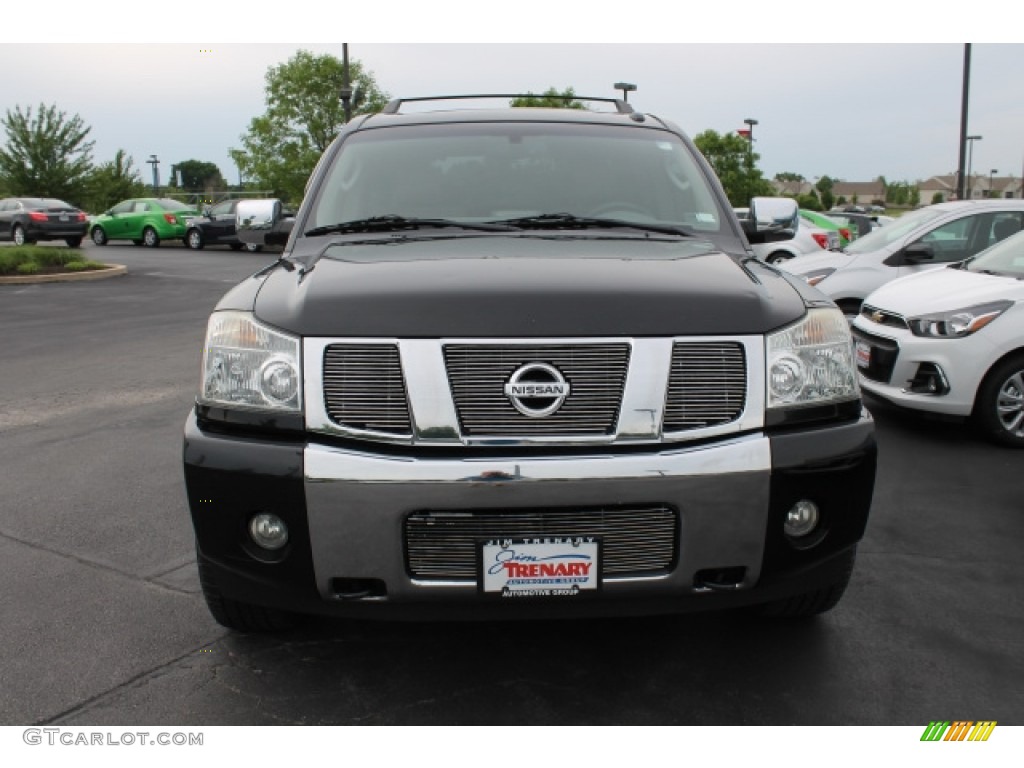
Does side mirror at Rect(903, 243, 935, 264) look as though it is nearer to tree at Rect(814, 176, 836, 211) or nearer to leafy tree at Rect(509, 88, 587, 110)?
leafy tree at Rect(509, 88, 587, 110)

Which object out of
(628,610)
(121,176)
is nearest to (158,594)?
(628,610)

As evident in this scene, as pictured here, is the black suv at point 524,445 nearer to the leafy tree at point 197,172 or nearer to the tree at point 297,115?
the tree at point 297,115

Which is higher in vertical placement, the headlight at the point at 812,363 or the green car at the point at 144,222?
the headlight at the point at 812,363

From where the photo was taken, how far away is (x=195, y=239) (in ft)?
97.1

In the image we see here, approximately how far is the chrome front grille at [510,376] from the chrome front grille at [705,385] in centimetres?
18

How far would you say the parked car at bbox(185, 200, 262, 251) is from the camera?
2897 cm

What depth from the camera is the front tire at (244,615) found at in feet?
10.4

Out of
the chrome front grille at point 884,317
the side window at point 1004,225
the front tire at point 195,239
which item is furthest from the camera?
the front tire at point 195,239

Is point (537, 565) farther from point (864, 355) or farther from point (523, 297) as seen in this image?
point (864, 355)

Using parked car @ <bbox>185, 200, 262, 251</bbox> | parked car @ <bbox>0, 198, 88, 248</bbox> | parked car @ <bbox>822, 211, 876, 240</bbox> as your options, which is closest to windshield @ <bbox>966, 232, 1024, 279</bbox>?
parked car @ <bbox>822, 211, 876, 240</bbox>

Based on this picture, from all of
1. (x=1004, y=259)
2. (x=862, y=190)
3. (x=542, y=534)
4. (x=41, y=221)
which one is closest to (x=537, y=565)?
(x=542, y=534)

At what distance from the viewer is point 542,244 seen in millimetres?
3373

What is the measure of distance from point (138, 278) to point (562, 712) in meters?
18.3

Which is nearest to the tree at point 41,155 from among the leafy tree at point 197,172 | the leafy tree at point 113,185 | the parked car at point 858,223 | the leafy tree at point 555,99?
the leafy tree at point 113,185
